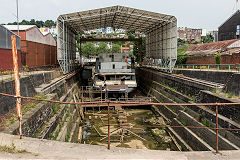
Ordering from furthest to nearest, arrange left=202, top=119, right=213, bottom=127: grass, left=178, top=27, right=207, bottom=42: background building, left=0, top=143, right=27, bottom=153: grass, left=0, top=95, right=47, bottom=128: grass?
1. left=178, top=27, right=207, bottom=42: background building
2. left=202, top=119, right=213, bottom=127: grass
3. left=0, top=95, right=47, bottom=128: grass
4. left=0, top=143, right=27, bottom=153: grass

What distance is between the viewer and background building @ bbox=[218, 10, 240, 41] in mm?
33656

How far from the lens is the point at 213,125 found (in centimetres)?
905

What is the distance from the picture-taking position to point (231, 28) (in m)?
34.7

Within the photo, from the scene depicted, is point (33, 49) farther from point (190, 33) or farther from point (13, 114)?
point (190, 33)

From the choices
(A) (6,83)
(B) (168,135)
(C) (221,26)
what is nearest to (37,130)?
(A) (6,83)

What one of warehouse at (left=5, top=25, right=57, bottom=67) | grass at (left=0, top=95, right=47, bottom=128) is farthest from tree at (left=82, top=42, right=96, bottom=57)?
grass at (left=0, top=95, right=47, bottom=128)

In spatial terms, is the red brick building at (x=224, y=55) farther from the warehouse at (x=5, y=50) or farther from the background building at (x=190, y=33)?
the background building at (x=190, y=33)

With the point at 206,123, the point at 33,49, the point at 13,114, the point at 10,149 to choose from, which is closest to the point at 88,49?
the point at 33,49

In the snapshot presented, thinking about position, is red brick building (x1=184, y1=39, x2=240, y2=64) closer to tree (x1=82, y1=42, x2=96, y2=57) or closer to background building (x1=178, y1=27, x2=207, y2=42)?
tree (x1=82, y1=42, x2=96, y2=57)

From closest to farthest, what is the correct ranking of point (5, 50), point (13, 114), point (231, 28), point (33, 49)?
1. point (13, 114)
2. point (5, 50)
3. point (33, 49)
4. point (231, 28)

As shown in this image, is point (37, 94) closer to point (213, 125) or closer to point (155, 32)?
point (213, 125)

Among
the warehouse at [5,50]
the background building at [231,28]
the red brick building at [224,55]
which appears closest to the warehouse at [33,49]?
the warehouse at [5,50]

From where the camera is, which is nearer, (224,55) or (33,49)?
(33,49)

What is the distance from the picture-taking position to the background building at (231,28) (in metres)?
33.7
